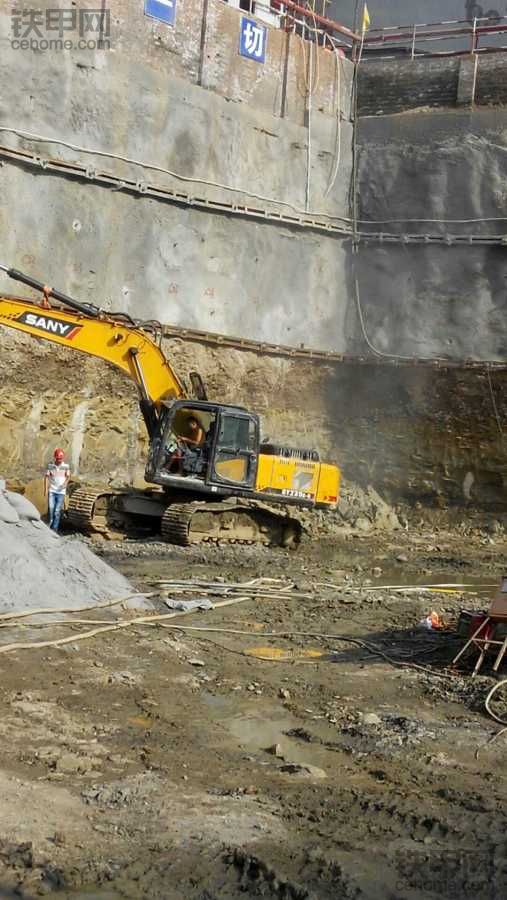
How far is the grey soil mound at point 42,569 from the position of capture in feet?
33.9

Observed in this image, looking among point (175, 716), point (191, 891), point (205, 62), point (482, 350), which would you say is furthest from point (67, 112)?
point (191, 891)

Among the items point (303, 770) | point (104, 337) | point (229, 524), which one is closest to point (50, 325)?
point (104, 337)

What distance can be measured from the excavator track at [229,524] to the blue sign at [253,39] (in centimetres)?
1030

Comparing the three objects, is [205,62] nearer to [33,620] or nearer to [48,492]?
[48,492]

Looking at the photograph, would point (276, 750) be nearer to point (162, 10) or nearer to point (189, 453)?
point (189, 453)

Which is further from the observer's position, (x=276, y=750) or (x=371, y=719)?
(x=371, y=719)

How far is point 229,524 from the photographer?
1683 cm

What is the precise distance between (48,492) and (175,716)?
891 centimetres

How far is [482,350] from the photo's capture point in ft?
73.2

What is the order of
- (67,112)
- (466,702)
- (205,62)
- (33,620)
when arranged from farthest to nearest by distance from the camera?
(205,62), (67,112), (33,620), (466,702)

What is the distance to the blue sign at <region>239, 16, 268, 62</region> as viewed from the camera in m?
22.2

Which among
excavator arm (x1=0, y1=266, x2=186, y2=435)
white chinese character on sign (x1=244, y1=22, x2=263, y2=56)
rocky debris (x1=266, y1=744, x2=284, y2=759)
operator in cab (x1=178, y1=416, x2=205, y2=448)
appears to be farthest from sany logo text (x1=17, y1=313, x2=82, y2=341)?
white chinese character on sign (x1=244, y1=22, x2=263, y2=56)

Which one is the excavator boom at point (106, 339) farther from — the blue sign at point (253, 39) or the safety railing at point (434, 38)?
the safety railing at point (434, 38)

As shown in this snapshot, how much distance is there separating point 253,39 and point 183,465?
35.6 ft
